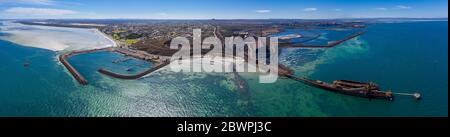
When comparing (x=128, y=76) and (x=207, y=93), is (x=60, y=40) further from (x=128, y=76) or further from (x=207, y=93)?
(x=207, y=93)

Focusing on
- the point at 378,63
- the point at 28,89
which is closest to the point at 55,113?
the point at 28,89

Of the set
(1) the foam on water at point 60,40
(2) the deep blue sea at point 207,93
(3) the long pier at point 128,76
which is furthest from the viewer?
(1) the foam on water at point 60,40

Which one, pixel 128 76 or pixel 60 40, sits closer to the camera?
pixel 128 76

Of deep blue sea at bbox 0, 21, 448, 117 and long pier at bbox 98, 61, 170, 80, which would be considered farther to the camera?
long pier at bbox 98, 61, 170, 80

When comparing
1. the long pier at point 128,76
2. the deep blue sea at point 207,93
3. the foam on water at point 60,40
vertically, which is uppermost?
the foam on water at point 60,40

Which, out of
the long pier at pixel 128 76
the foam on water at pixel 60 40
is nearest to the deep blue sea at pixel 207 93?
the long pier at pixel 128 76

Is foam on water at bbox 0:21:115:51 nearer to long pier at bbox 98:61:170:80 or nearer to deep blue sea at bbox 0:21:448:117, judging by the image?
deep blue sea at bbox 0:21:448:117

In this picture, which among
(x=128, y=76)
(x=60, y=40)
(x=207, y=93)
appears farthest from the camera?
(x=60, y=40)

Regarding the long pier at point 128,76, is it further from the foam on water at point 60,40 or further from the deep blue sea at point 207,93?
the foam on water at point 60,40

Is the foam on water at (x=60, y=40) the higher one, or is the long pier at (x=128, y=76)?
the foam on water at (x=60, y=40)

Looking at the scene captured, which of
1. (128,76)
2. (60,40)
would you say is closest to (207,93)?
(128,76)

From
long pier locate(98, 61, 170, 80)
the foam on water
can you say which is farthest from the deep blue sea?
the foam on water
